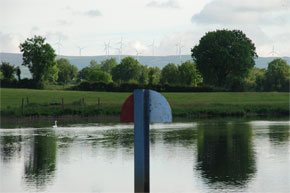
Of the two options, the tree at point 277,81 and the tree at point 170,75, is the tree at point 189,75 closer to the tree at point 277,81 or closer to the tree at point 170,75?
the tree at point 170,75

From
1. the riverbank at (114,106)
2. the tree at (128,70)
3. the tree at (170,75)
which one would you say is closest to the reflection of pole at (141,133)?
the riverbank at (114,106)

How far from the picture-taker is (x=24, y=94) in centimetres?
8238

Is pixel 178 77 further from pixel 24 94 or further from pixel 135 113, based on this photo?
pixel 135 113

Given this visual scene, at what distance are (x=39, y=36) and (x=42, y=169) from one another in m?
98.8

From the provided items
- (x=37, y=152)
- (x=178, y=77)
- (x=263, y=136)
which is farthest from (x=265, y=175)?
(x=178, y=77)

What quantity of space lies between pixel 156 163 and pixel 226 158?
9.20 feet

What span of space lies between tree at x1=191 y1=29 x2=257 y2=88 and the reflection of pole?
3431 inches

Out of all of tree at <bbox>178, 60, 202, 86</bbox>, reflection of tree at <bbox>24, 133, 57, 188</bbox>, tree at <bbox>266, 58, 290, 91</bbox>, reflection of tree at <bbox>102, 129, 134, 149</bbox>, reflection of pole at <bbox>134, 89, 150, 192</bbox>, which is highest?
tree at <bbox>178, 60, 202, 86</bbox>

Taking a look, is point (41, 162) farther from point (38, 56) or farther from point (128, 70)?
point (128, 70)

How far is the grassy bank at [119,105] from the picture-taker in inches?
1937

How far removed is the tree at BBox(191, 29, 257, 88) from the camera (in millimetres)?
95562

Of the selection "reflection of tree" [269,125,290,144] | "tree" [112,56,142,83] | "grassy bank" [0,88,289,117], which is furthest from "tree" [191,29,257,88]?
"tree" [112,56,142,83]

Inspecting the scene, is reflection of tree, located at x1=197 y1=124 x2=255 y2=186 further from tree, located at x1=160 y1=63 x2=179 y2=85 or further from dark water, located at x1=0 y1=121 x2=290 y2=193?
tree, located at x1=160 y1=63 x2=179 y2=85

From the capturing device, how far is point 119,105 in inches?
2366
